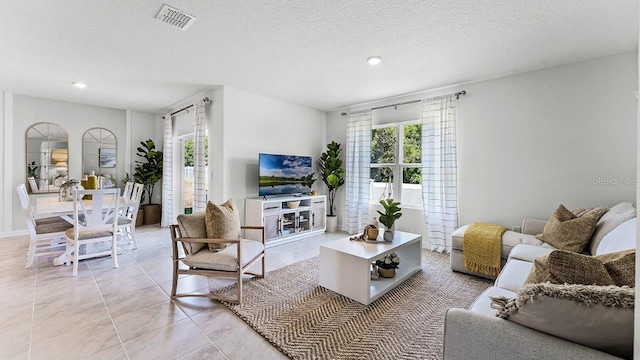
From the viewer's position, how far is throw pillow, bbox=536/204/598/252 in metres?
2.40

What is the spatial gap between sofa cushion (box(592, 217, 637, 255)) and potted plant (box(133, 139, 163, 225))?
6644mm

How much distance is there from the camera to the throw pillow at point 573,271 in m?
1.04

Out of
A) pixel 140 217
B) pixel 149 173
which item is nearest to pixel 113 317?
pixel 140 217

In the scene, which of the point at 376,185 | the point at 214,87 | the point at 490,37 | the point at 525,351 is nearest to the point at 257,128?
the point at 214,87

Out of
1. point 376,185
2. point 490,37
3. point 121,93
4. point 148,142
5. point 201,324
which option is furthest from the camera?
point 148,142

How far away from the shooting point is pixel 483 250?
2893 millimetres

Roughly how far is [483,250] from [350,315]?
1.70 m

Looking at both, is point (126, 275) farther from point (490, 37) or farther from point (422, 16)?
point (490, 37)

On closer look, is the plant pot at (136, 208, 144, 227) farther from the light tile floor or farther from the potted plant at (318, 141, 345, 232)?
the potted plant at (318, 141, 345, 232)

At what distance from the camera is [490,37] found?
251cm

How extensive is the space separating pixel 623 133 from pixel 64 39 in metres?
5.69

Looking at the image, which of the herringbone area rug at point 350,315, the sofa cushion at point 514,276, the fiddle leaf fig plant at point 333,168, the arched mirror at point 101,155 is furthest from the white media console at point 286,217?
the arched mirror at point 101,155

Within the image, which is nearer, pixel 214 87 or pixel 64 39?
pixel 64 39

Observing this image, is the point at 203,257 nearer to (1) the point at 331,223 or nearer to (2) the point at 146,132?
(1) the point at 331,223
